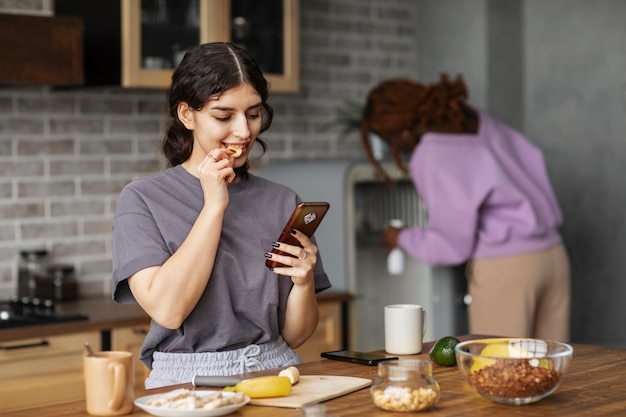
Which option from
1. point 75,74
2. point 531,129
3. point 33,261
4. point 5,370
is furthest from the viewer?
point 531,129

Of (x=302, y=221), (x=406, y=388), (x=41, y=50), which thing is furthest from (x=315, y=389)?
(x=41, y=50)

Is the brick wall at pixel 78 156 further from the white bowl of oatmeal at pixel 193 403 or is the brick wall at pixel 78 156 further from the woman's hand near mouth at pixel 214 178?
the white bowl of oatmeal at pixel 193 403

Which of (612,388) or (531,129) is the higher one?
(531,129)

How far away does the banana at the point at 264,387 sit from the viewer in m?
Answer: 1.79

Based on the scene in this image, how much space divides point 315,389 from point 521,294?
214 cm

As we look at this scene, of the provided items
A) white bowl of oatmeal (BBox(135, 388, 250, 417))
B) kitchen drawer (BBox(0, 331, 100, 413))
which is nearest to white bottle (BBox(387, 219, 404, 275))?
kitchen drawer (BBox(0, 331, 100, 413))

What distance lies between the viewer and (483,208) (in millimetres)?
3887

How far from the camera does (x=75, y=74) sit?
139 inches

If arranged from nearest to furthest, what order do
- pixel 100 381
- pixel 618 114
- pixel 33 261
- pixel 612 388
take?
1. pixel 100 381
2. pixel 612 388
3. pixel 33 261
4. pixel 618 114

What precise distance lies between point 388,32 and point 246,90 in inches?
120

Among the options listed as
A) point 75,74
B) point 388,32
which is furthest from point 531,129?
point 75,74

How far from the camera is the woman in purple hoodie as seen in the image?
150 inches

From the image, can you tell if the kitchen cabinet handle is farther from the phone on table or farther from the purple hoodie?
the purple hoodie

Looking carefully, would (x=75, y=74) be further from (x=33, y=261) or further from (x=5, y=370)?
(x=5, y=370)
